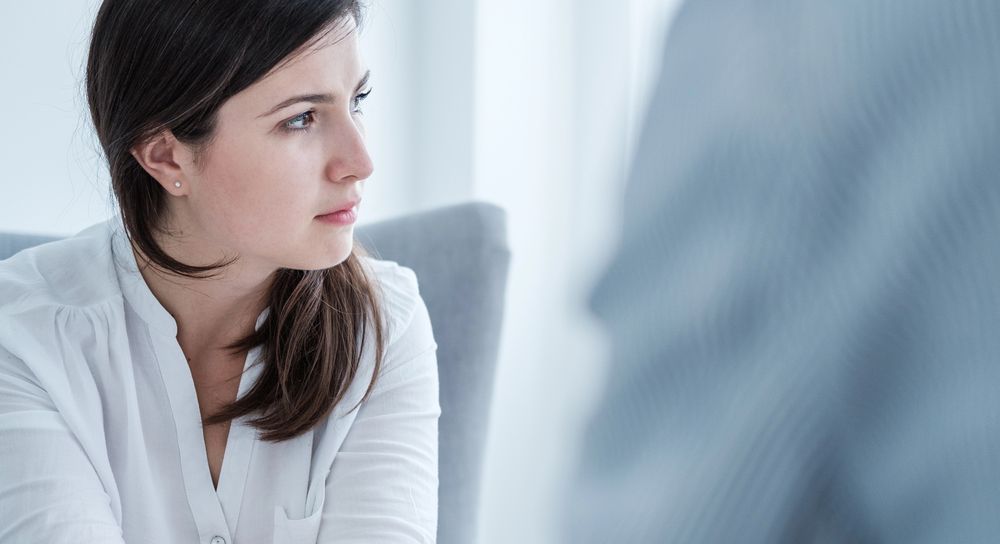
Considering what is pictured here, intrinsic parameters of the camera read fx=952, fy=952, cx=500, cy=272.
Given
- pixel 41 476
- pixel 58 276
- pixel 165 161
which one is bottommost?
pixel 41 476

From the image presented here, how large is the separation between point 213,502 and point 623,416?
485 mm

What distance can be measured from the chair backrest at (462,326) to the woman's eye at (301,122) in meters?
0.26

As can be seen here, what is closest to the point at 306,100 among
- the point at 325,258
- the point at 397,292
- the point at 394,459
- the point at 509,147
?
the point at 325,258

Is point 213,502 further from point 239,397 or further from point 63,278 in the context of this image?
point 63,278

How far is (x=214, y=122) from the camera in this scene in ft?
Result: 2.77

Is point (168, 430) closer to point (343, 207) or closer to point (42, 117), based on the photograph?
point (343, 207)

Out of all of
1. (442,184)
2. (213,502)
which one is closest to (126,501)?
(213,502)

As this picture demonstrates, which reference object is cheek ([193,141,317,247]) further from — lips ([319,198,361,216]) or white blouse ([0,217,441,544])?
white blouse ([0,217,441,544])

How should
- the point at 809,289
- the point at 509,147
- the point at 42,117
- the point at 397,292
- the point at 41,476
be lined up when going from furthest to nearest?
→ the point at 509,147, the point at 42,117, the point at 397,292, the point at 809,289, the point at 41,476

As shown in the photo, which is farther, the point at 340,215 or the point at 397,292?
the point at 397,292

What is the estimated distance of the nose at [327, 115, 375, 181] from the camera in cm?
88

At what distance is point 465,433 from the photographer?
3.60ft

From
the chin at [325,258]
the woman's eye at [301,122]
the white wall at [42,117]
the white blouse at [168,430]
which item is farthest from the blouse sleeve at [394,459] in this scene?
the white wall at [42,117]

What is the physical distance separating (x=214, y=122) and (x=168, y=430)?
A: 32 cm
